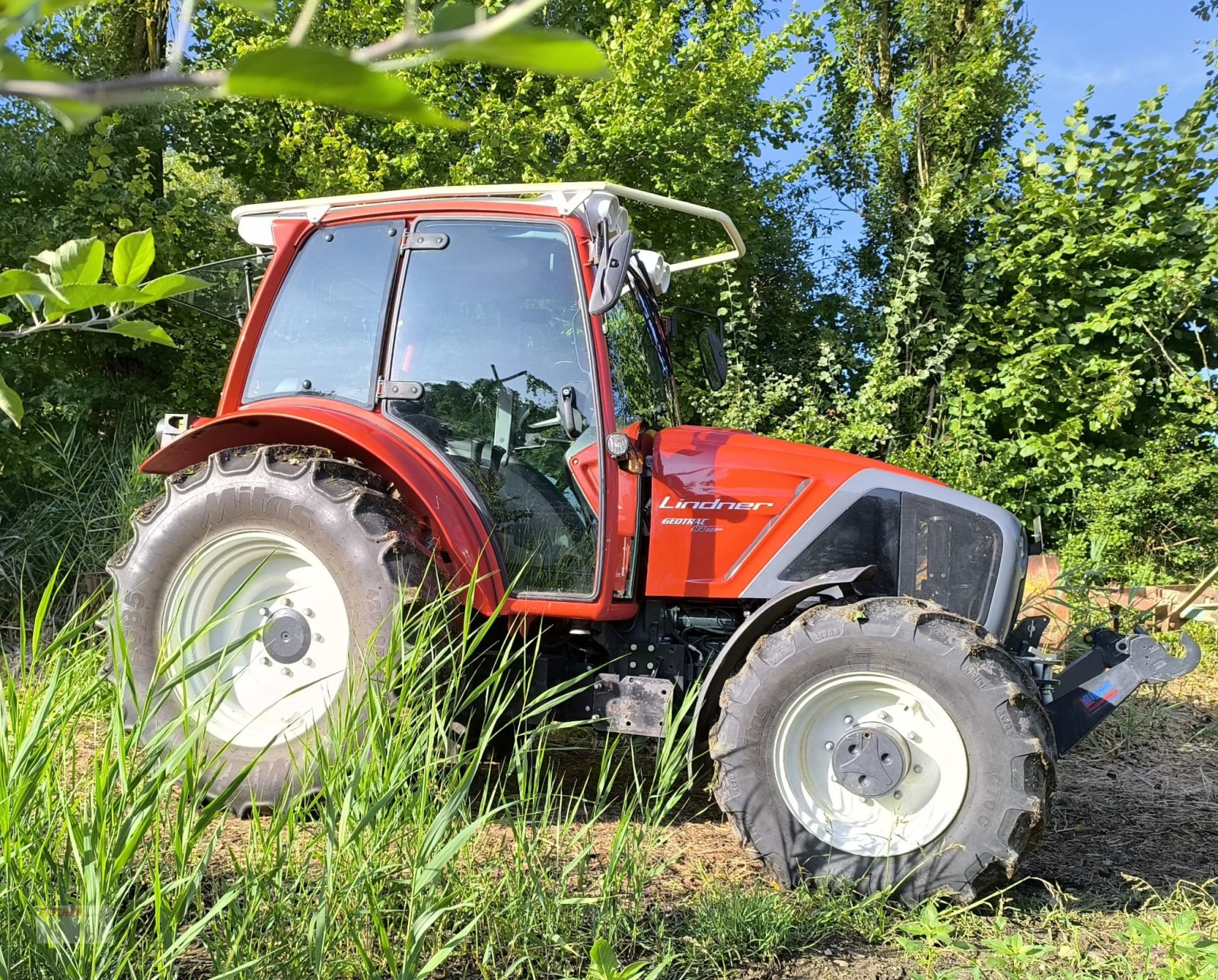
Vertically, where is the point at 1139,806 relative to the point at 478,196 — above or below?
below

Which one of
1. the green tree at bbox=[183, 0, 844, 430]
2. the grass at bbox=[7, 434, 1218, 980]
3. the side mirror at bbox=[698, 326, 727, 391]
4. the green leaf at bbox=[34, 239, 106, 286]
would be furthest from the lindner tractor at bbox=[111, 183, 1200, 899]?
the green tree at bbox=[183, 0, 844, 430]

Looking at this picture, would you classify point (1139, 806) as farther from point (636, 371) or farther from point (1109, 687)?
point (636, 371)

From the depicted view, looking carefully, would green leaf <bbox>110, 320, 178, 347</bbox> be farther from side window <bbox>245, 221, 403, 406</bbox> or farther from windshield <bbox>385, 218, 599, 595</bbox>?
side window <bbox>245, 221, 403, 406</bbox>

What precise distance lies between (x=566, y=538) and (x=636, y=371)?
2.26ft

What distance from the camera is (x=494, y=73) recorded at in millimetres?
8641

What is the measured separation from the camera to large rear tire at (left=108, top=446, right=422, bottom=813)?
2.67 meters

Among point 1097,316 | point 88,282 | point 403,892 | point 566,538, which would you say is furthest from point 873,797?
point 1097,316

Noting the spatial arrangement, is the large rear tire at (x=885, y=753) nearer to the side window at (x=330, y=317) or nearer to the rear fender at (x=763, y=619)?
the rear fender at (x=763, y=619)

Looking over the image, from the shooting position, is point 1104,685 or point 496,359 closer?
point 1104,685

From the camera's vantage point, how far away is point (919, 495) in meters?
2.99

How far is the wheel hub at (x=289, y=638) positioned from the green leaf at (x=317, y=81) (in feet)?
8.73

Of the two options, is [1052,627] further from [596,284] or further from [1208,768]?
[596,284]

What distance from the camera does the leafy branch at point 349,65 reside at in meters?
0.33

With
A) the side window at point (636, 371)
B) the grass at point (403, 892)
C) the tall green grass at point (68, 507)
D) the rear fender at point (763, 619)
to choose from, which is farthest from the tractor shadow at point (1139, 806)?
the tall green grass at point (68, 507)
